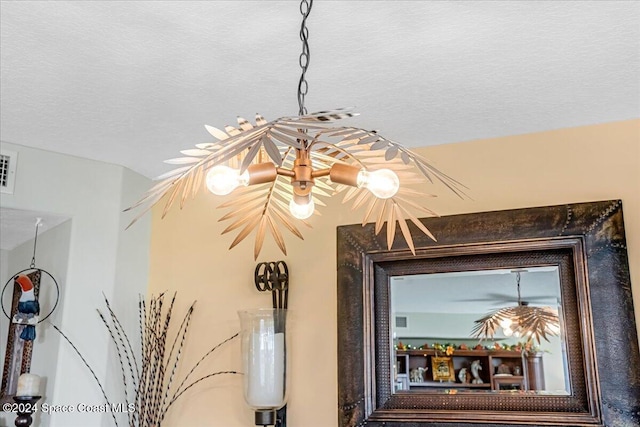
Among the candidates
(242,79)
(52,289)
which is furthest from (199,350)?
(242,79)

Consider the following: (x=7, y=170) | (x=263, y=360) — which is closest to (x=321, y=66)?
(x=263, y=360)

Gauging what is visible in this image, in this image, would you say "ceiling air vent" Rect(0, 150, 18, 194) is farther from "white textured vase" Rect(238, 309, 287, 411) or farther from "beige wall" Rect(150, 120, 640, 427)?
"white textured vase" Rect(238, 309, 287, 411)

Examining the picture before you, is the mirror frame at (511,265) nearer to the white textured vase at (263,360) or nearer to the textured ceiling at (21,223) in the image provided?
the white textured vase at (263,360)

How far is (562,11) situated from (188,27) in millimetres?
1174

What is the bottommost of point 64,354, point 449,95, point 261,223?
point 64,354

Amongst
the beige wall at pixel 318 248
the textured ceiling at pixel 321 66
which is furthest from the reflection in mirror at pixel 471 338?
the textured ceiling at pixel 321 66

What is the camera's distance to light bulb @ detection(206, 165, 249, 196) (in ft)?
4.94

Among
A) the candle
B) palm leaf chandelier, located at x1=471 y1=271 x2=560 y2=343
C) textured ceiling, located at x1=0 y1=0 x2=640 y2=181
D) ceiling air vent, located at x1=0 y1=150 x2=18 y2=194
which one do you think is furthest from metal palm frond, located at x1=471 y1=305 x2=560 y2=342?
ceiling air vent, located at x1=0 y1=150 x2=18 y2=194

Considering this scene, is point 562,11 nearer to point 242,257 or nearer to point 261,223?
point 261,223

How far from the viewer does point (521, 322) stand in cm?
272

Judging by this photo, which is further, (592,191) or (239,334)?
(239,334)

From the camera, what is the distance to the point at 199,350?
335cm

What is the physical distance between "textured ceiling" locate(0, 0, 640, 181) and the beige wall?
0.10 m

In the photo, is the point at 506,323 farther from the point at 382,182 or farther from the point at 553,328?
the point at 382,182
